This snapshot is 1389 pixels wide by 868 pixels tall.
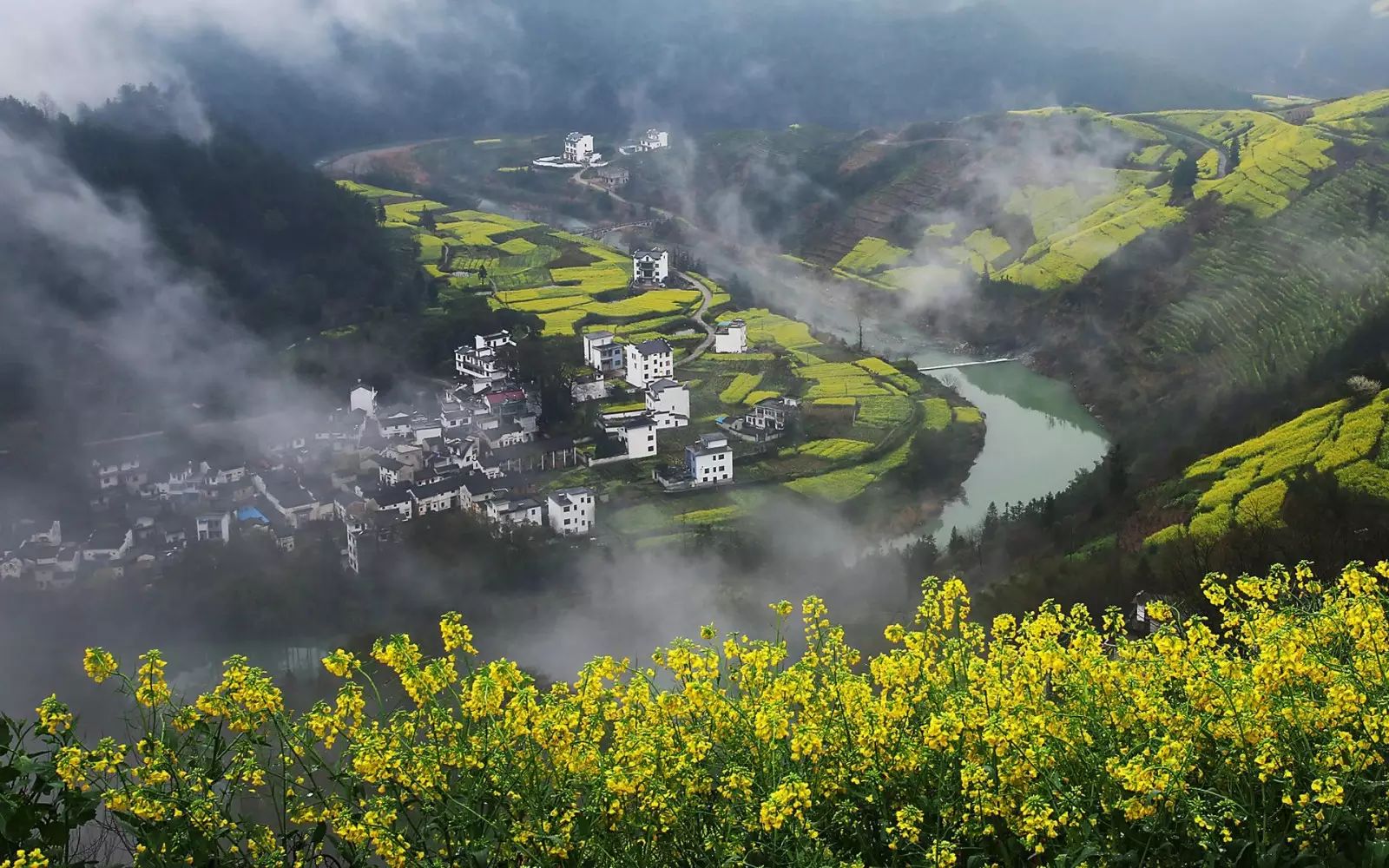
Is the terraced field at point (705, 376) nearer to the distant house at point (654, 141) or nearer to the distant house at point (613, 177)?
the distant house at point (613, 177)

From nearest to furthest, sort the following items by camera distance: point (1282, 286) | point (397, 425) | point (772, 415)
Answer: point (397, 425)
point (772, 415)
point (1282, 286)

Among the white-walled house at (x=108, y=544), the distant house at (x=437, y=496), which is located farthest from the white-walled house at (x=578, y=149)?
the white-walled house at (x=108, y=544)

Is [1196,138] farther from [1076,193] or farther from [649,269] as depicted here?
[649,269]

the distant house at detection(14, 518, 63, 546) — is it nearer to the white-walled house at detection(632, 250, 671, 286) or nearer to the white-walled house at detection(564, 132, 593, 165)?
the white-walled house at detection(632, 250, 671, 286)

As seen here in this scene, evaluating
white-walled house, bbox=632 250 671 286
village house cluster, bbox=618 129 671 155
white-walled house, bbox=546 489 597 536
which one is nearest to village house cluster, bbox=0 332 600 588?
white-walled house, bbox=546 489 597 536

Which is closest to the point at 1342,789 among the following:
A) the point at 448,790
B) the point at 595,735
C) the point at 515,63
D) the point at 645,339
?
the point at 595,735

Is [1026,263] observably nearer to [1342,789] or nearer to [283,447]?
[283,447]

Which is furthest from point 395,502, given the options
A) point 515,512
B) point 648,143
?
point 648,143

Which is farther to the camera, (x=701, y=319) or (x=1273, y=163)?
(x=1273, y=163)
